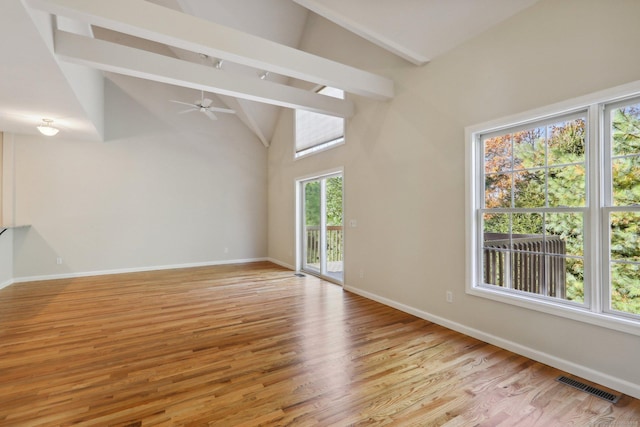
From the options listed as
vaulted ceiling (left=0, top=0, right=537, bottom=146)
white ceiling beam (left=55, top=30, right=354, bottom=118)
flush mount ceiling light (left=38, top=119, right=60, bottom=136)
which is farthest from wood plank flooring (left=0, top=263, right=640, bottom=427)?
white ceiling beam (left=55, top=30, right=354, bottom=118)

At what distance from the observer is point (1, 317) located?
363 cm

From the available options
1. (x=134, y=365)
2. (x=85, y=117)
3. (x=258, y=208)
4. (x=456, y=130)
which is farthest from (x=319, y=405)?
(x=258, y=208)

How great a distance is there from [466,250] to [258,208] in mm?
5600

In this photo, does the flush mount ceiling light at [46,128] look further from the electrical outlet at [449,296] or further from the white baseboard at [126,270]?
the electrical outlet at [449,296]

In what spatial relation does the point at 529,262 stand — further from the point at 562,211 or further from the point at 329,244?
the point at 329,244

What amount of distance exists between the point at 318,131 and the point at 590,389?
504 cm

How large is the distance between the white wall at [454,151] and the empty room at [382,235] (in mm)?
18

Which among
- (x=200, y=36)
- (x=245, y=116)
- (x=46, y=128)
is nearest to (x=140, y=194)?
(x=46, y=128)

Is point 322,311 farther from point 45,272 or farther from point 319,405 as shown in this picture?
point 45,272

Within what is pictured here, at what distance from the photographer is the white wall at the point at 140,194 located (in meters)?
5.57

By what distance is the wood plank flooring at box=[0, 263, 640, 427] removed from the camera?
1894 millimetres

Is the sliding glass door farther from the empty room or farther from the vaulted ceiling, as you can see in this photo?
the vaulted ceiling

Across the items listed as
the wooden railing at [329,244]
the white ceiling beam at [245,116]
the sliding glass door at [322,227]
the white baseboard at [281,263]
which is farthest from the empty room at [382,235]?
the white ceiling beam at [245,116]

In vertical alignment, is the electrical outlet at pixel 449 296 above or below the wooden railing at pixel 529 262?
below
